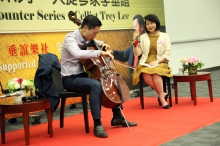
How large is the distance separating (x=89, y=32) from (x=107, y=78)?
49 cm

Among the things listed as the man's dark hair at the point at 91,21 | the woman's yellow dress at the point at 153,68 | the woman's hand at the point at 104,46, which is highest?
the man's dark hair at the point at 91,21

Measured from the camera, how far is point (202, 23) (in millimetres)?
9445

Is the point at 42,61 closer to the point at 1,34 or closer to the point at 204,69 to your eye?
the point at 1,34

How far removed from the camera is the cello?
3740mm

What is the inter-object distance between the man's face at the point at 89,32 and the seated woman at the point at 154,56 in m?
Answer: 1.30

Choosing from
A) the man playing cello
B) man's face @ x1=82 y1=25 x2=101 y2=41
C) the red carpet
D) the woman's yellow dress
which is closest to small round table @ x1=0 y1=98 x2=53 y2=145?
the red carpet

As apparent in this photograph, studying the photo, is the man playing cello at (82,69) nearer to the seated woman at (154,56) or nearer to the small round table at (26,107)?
the small round table at (26,107)

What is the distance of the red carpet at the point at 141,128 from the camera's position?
361 centimetres

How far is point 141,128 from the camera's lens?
13.2 feet

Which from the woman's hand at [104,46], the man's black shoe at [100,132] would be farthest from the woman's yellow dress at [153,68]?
the man's black shoe at [100,132]

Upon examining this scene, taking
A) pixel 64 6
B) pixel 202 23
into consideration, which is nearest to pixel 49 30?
pixel 64 6

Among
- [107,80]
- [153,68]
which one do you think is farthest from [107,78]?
[153,68]

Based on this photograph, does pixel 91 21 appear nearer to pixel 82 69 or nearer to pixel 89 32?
pixel 89 32

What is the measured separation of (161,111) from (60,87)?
134cm
